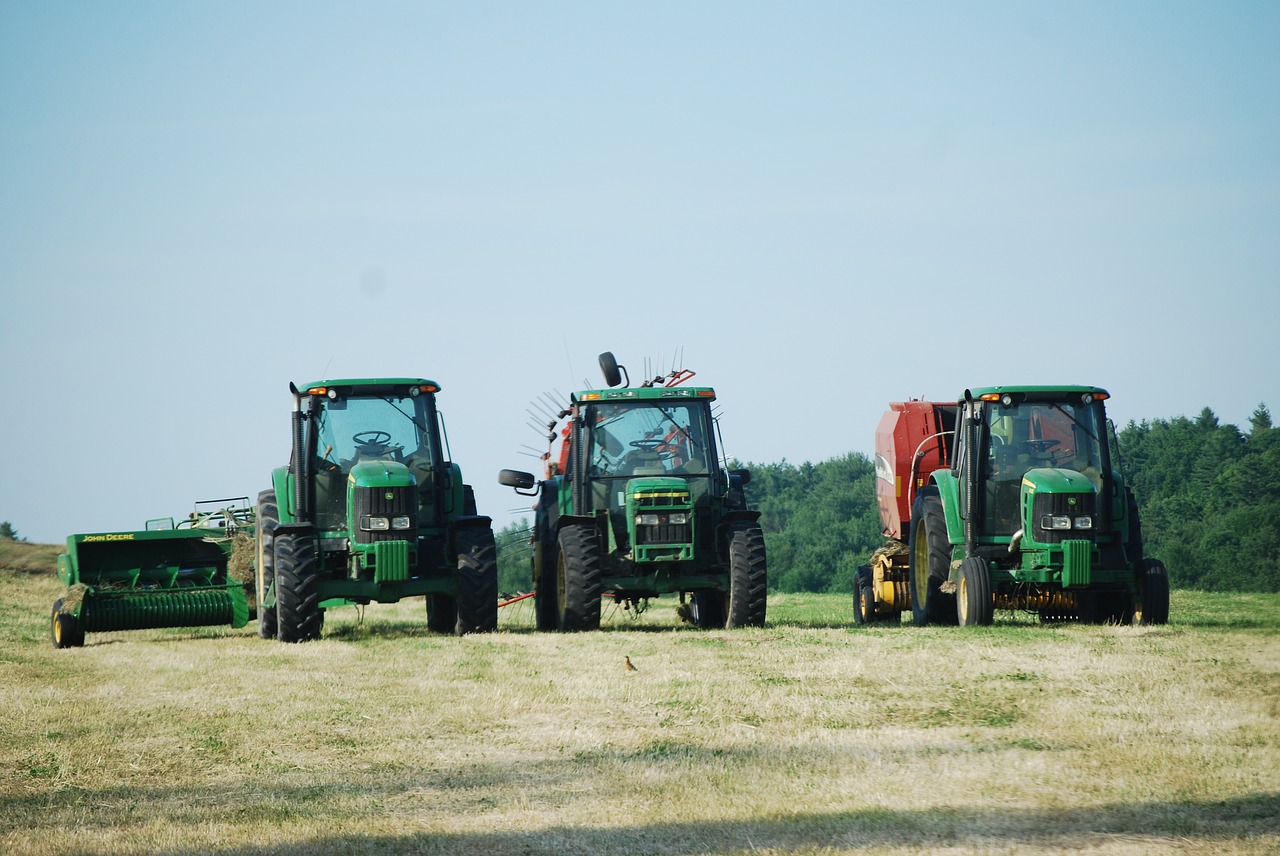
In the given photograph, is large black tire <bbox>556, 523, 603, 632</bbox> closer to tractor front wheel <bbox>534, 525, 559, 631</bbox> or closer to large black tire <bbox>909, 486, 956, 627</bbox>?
tractor front wheel <bbox>534, 525, 559, 631</bbox>

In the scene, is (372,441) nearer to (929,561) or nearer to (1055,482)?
(929,561)

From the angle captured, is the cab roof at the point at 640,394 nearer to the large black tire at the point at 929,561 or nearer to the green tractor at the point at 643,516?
the green tractor at the point at 643,516

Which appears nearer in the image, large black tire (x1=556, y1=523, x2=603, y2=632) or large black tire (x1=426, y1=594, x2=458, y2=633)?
large black tire (x1=556, y1=523, x2=603, y2=632)

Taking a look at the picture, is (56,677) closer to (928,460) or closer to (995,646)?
(995,646)

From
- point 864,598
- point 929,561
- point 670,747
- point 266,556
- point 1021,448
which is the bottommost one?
point 670,747

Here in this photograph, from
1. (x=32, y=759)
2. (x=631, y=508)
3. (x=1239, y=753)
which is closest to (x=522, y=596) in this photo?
(x=631, y=508)

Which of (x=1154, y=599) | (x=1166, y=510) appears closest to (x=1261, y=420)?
(x=1166, y=510)

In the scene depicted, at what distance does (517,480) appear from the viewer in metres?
16.9

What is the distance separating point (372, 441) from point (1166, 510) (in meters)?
50.4

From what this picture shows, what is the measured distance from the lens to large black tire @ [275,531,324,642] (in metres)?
15.6

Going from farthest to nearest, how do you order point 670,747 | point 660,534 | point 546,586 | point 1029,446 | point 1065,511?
point 546,586
point 660,534
point 1029,446
point 1065,511
point 670,747

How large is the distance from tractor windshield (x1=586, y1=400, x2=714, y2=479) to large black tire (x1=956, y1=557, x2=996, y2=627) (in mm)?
3275

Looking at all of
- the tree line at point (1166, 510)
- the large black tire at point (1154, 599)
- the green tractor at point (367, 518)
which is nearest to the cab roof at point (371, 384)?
the green tractor at point (367, 518)

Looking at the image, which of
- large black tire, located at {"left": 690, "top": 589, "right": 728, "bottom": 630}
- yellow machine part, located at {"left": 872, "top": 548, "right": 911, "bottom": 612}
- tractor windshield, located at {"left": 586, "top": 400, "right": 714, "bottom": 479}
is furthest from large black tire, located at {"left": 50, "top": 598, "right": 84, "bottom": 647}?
yellow machine part, located at {"left": 872, "top": 548, "right": 911, "bottom": 612}
